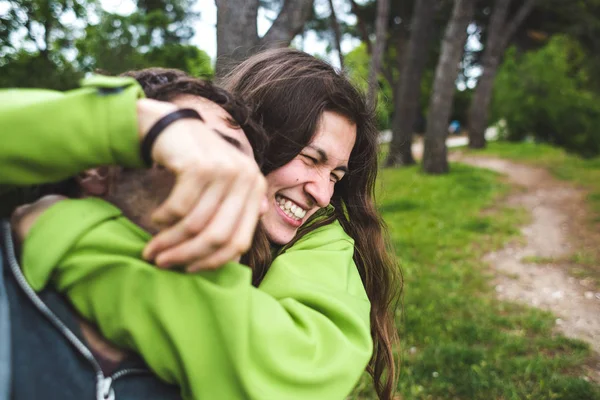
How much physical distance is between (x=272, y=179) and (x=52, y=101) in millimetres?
1008

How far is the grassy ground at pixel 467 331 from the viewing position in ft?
11.0

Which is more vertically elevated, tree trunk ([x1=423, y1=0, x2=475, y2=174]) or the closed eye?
the closed eye

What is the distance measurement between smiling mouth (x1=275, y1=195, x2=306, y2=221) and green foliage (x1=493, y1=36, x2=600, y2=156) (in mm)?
13274

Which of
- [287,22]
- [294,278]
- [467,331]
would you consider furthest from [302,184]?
[467,331]

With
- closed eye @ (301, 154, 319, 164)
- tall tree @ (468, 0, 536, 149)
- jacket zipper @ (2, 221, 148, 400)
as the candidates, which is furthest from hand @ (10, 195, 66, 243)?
tall tree @ (468, 0, 536, 149)

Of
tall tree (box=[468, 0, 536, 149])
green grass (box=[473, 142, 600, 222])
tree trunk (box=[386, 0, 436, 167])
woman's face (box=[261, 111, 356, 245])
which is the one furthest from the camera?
tall tree (box=[468, 0, 536, 149])

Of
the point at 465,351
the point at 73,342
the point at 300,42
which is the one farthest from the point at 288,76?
the point at 300,42

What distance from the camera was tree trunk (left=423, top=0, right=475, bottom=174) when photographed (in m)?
10.6

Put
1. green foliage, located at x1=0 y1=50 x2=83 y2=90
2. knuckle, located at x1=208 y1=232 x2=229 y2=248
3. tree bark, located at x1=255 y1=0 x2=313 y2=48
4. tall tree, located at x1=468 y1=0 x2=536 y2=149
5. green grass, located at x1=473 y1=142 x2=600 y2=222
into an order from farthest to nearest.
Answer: tall tree, located at x1=468 y1=0 x2=536 y2=149, green grass, located at x1=473 y1=142 x2=600 y2=222, green foliage, located at x1=0 y1=50 x2=83 y2=90, tree bark, located at x1=255 y1=0 x2=313 y2=48, knuckle, located at x1=208 y1=232 x2=229 y2=248

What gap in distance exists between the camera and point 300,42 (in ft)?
57.3

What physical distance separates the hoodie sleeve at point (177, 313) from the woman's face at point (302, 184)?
0.69 m

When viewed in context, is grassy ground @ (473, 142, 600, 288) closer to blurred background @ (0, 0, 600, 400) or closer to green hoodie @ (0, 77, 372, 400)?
blurred background @ (0, 0, 600, 400)

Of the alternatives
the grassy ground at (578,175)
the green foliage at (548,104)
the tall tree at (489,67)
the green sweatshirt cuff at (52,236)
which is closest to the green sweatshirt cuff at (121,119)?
the green sweatshirt cuff at (52,236)

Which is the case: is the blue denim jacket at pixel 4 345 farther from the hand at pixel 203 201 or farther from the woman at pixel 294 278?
the hand at pixel 203 201
